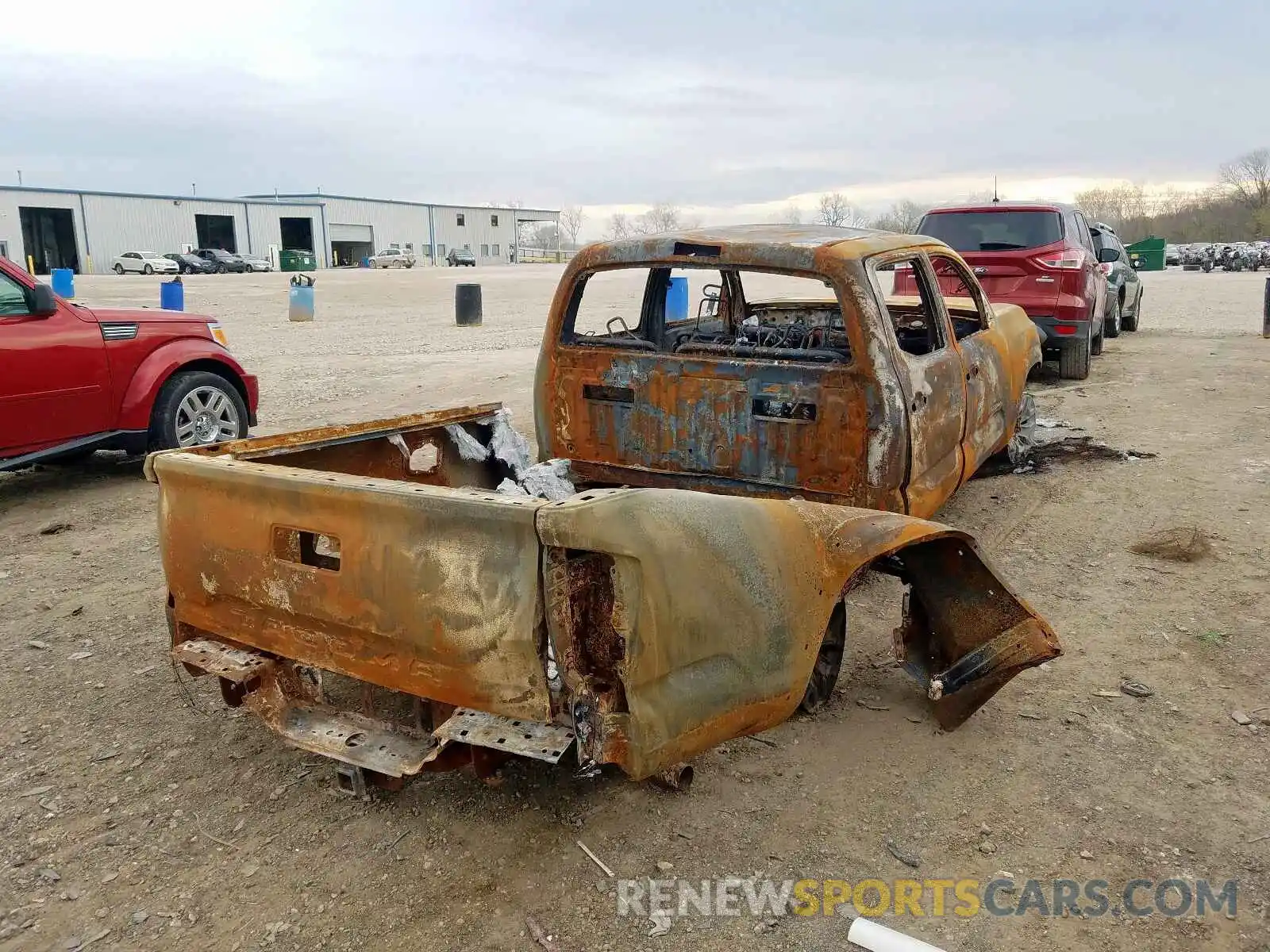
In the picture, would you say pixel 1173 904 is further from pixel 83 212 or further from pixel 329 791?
pixel 83 212

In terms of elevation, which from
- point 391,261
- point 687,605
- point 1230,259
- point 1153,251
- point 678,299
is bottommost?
point 687,605

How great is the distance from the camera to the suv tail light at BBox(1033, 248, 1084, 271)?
9.18 meters

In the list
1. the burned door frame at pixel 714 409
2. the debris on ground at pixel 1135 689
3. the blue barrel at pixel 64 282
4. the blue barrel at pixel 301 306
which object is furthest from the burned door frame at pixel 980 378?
the blue barrel at pixel 64 282

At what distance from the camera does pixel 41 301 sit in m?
6.08

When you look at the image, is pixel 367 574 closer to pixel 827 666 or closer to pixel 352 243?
pixel 827 666

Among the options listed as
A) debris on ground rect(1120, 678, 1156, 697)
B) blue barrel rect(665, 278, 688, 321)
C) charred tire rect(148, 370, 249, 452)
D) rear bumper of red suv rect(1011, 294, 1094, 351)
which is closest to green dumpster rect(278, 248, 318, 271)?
blue barrel rect(665, 278, 688, 321)

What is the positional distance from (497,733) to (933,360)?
2953mm

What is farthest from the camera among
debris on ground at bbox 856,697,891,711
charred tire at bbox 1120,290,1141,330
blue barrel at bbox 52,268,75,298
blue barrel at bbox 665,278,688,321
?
blue barrel at bbox 52,268,75,298

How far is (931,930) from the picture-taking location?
Result: 239cm

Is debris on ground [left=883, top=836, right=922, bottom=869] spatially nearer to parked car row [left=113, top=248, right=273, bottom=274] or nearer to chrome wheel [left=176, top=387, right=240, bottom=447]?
chrome wheel [left=176, top=387, right=240, bottom=447]

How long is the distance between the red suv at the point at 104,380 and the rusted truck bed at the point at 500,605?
12.3 ft

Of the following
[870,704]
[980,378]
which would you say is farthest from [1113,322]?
[870,704]

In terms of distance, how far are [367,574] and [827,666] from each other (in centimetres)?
175

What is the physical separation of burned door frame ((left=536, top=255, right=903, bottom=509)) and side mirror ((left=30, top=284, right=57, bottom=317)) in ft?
11.8
